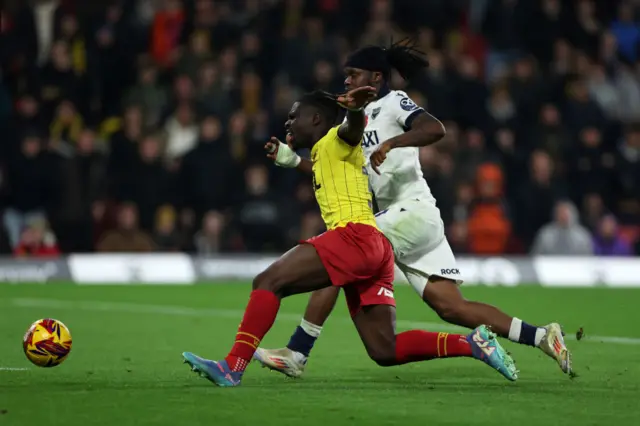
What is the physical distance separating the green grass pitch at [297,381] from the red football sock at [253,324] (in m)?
0.19

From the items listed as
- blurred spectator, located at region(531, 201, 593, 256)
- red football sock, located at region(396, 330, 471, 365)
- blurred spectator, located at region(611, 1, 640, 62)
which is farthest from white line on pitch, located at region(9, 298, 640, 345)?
blurred spectator, located at region(611, 1, 640, 62)

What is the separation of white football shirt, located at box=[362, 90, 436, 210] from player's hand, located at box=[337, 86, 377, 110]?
1.29 metres

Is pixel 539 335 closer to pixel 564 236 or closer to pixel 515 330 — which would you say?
pixel 515 330

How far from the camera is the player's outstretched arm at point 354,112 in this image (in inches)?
301

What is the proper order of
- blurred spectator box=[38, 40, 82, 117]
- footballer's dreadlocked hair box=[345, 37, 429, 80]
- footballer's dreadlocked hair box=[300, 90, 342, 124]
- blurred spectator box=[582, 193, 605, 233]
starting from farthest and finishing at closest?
blurred spectator box=[582, 193, 605, 233] < blurred spectator box=[38, 40, 82, 117] < footballer's dreadlocked hair box=[345, 37, 429, 80] < footballer's dreadlocked hair box=[300, 90, 342, 124]

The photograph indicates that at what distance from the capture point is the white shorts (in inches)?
351

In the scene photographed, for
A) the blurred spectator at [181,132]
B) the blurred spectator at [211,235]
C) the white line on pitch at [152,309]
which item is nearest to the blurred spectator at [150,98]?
the blurred spectator at [181,132]

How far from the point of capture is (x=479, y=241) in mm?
18797

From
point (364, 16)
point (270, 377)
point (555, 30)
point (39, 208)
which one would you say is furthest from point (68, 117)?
point (270, 377)

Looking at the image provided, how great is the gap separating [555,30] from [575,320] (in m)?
8.67

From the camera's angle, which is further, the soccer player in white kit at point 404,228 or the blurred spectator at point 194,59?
the blurred spectator at point 194,59

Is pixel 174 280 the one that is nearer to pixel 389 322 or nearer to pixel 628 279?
pixel 628 279

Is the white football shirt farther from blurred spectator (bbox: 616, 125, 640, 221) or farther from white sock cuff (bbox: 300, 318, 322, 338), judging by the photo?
blurred spectator (bbox: 616, 125, 640, 221)

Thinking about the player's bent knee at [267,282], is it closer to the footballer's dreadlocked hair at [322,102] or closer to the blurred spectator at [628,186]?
the footballer's dreadlocked hair at [322,102]
